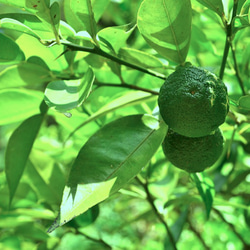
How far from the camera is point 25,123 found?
3.09 ft

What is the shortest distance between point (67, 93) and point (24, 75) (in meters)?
0.20

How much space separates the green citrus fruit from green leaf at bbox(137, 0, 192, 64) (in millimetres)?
165

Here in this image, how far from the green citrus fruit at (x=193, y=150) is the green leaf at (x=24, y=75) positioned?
0.31 metres

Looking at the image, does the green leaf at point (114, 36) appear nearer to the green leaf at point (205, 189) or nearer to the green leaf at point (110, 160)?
the green leaf at point (110, 160)

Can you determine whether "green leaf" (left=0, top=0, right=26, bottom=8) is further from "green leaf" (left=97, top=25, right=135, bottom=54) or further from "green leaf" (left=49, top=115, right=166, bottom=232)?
"green leaf" (left=49, top=115, right=166, bottom=232)

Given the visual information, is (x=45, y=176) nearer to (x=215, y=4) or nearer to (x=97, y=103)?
(x=97, y=103)

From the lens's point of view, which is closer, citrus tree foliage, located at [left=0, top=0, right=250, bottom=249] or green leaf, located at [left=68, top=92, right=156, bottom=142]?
citrus tree foliage, located at [left=0, top=0, right=250, bottom=249]

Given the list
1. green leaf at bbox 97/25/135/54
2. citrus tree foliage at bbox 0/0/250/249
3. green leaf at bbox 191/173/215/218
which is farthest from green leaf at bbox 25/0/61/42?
green leaf at bbox 191/173/215/218

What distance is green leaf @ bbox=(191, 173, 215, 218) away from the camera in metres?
0.91

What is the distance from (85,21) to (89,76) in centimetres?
10

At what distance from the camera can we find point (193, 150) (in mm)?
780

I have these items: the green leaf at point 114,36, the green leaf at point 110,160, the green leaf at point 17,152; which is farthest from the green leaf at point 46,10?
the green leaf at point 17,152

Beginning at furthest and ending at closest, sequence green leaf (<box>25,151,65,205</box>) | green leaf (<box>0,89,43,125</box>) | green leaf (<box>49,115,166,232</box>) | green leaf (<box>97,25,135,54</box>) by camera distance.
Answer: green leaf (<box>25,151,65,205</box>) < green leaf (<box>0,89,43,125</box>) < green leaf (<box>97,25,135,54</box>) < green leaf (<box>49,115,166,232</box>)

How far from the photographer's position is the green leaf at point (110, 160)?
2.10 feet
